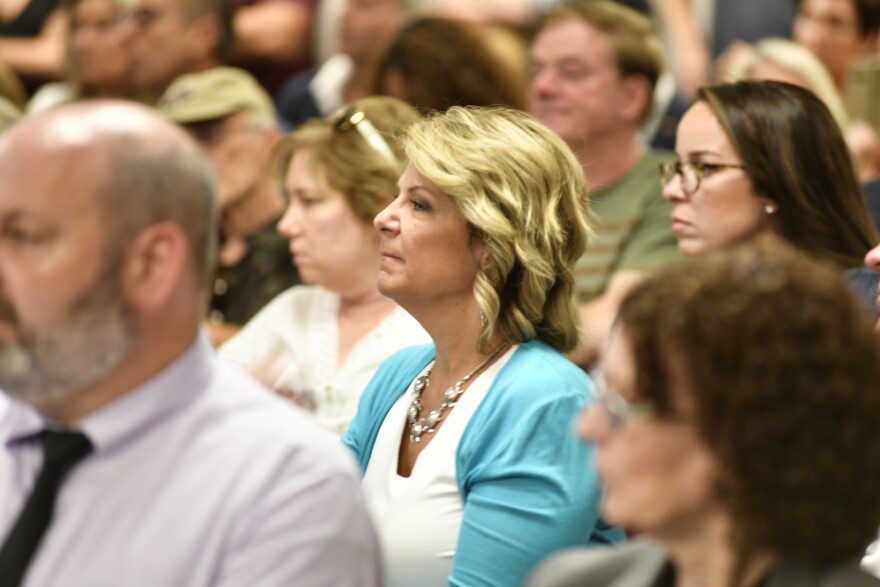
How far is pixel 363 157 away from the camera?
3.07m

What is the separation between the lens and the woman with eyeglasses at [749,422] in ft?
4.33

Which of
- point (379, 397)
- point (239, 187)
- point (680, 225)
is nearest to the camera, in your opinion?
point (379, 397)

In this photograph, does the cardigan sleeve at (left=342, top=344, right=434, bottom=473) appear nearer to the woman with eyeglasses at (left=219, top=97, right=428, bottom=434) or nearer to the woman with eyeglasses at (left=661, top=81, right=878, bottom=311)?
the woman with eyeglasses at (left=219, top=97, right=428, bottom=434)

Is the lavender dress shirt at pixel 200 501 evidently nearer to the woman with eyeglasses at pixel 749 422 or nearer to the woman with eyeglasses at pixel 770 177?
the woman with eyeglasses at pixel 749 422

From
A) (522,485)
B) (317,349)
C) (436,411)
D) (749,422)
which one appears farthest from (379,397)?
(749,422)

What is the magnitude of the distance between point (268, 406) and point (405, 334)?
1.33 metres

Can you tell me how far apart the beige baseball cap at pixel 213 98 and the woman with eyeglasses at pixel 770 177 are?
5.27ft

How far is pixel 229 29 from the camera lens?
4828mm

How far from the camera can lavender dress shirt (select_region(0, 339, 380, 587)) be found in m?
1.52

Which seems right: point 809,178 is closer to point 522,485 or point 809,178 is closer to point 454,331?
point 454,331

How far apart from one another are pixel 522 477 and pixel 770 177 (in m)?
0.95

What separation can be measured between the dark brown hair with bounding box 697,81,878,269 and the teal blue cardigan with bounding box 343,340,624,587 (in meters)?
0.73

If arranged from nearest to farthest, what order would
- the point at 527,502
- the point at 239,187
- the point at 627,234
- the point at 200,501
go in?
1. the point at 200,501
2. the point at 527,502
3. the point at 627,234
4. the point at 239,187

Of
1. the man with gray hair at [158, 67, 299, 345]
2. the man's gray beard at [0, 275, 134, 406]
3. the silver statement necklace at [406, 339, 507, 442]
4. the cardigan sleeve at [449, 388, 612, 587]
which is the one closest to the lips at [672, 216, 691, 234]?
the silver statement necklace at [406, 339, 507, 442]
